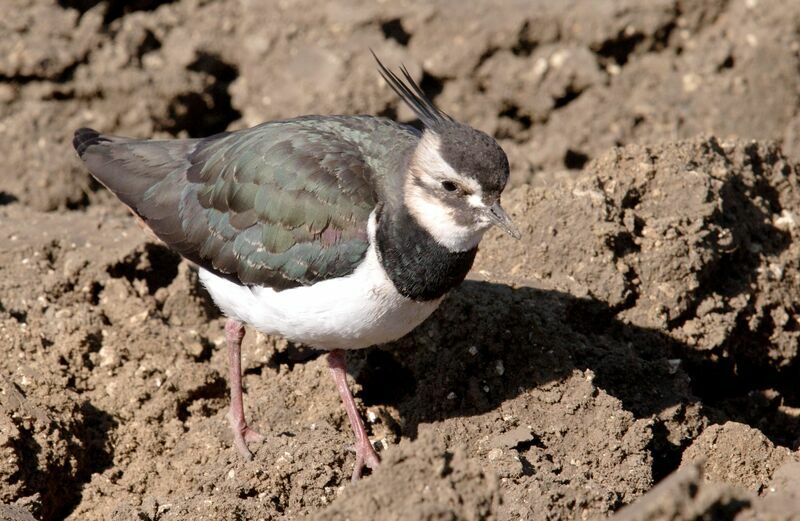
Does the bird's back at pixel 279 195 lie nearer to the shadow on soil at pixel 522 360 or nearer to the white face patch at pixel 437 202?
the white face patch at pixel 437 202

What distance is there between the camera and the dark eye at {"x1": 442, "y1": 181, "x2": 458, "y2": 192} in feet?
20.1

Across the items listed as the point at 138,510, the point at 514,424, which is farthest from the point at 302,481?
the point at 514,424

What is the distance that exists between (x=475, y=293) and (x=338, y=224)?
4.12ft

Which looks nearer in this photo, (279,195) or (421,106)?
(279,195)

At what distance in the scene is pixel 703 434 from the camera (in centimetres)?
634

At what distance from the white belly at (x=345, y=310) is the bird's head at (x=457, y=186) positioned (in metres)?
0.39

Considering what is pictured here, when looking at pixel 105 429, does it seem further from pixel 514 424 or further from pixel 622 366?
pixel 622 366

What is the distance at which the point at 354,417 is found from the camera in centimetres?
648

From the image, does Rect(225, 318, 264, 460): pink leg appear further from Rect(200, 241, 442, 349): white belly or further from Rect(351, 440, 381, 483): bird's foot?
Rect(351, 440, 381, 483): bird's foot

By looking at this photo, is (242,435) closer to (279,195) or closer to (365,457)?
(365,457)

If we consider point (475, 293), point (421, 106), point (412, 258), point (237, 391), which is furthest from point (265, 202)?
point (475, 293)

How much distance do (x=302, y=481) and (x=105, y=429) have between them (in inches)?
58.7

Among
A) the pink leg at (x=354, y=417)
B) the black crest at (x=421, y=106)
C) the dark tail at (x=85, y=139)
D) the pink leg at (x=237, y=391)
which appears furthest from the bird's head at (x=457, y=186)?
the dark tail at (x=85, y=139)

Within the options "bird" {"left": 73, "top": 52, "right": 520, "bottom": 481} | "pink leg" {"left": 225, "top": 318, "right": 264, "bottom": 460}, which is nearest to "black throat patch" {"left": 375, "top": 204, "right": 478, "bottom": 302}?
"bird" {"left": 73, "top": 52, "right": 520, "bottom": 481}
